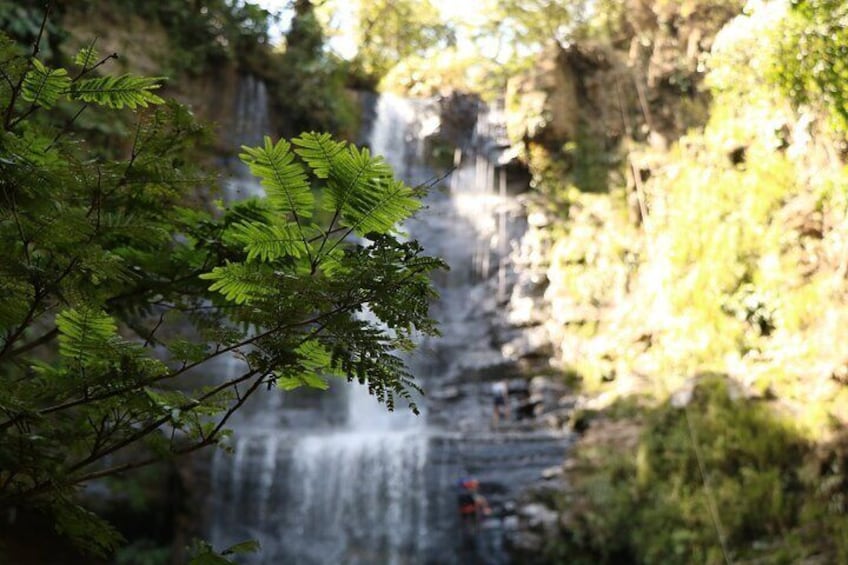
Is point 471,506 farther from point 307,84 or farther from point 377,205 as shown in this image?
point 307,84

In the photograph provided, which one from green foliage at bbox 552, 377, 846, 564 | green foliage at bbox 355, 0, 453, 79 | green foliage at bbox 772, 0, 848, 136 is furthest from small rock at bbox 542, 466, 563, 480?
green foliage at bbox 355, 0, 453, 79

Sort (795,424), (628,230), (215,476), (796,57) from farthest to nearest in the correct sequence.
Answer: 1. (628,230)
2. (215,476)
3. (795,424)
4. (796,57)

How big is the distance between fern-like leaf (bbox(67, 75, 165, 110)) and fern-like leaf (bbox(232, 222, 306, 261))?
1.56 ft

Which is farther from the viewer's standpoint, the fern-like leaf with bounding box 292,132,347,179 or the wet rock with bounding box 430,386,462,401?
the wet rock with bounding box 430,386,462,401

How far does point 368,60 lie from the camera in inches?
834

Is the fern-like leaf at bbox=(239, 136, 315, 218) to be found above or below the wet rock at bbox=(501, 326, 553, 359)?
below

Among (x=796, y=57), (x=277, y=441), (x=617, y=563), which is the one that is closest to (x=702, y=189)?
(x=796, y=57)

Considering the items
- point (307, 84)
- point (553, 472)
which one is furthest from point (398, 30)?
point (553, 472)

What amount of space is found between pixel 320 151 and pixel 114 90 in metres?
0.62

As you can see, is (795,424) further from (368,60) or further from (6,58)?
(368,60)

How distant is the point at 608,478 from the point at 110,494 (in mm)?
6812

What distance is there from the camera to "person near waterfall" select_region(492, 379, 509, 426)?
1299 centimetres

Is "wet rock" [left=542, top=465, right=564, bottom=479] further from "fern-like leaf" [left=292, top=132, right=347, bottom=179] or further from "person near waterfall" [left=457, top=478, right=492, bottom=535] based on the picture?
"fern-like leaf" [left=292, top=132, right=347, bottom=179]

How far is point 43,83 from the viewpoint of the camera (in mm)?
1930
